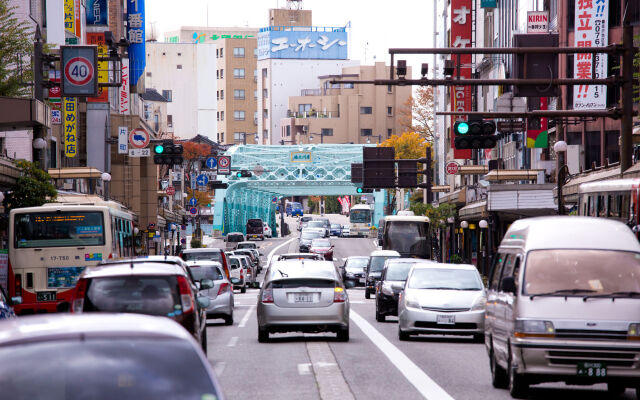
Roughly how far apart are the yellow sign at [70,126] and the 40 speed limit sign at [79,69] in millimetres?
27452

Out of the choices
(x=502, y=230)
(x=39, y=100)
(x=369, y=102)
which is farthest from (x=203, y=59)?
(x=39, y=100)

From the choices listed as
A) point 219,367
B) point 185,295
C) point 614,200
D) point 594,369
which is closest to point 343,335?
point 219,367

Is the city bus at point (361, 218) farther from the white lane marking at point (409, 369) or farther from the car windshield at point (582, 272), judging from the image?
the car windshield at point (582, 272)

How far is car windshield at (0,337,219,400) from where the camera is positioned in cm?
541

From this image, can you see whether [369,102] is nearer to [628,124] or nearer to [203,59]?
[203,59]

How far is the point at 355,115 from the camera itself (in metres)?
173

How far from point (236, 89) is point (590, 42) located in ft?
495

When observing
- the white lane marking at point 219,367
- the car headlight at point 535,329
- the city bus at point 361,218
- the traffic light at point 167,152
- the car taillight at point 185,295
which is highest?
the traffic light at point 167,152

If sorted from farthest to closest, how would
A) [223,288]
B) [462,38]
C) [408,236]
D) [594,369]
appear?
1. [462,38]
2. [408,236]
3. [223,288]
4. [594,369]

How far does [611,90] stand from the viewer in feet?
153

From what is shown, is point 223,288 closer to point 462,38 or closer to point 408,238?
point 408,238

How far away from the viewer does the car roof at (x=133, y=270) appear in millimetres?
13594

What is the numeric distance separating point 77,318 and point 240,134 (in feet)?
611

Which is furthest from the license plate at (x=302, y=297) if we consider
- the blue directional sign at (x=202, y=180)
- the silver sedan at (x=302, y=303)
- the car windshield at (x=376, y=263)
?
the blue directional sign at (x=202, y=180)
